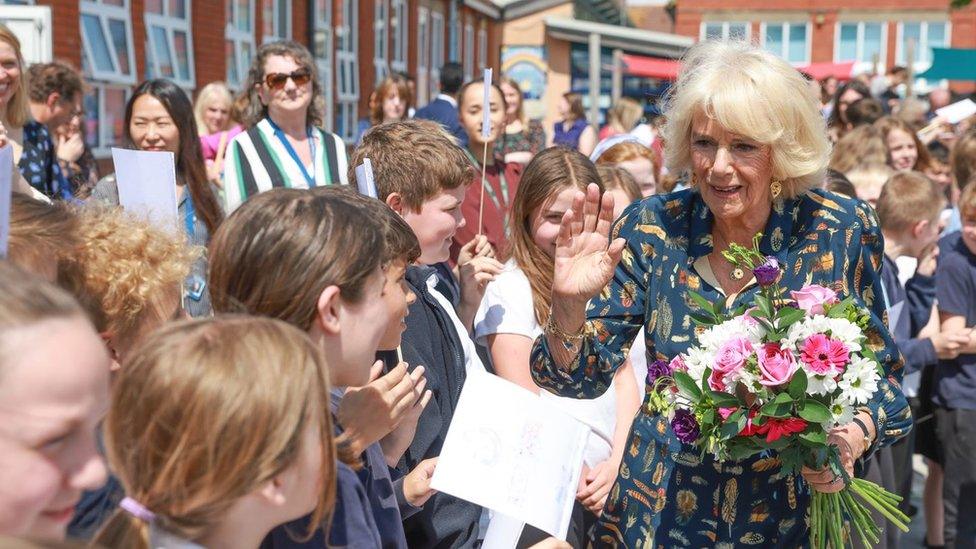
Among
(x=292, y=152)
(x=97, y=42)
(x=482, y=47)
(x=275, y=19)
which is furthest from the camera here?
(x=482, y=47)

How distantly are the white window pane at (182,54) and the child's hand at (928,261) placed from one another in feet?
29.8

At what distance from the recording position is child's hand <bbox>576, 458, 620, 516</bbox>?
142 inches

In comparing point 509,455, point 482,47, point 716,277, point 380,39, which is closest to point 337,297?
point 509,455

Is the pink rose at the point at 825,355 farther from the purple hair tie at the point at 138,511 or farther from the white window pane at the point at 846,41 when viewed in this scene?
the white window pane at the point at 846,41

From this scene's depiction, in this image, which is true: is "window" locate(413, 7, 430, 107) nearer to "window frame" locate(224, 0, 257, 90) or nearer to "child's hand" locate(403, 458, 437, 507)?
"window frame" locate(224, 0, 257, 90)

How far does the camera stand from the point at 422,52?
2681 cm

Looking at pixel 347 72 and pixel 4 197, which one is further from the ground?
pixel 347 72

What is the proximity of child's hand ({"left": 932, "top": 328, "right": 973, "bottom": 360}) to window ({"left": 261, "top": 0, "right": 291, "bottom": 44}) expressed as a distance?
479 inches

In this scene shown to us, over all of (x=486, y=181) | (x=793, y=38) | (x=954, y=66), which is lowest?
(x=486, y=181)

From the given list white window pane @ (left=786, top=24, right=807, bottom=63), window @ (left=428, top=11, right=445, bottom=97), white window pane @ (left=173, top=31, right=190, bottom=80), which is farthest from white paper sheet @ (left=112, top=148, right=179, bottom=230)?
white window pane @ (left=786, top=24, right=807, bottom=63)

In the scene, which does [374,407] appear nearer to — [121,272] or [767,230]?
[121,272]

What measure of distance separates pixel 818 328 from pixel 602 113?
28146mm

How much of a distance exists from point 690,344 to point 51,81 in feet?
17.8

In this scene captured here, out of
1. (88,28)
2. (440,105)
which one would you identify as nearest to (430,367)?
(440,105)
